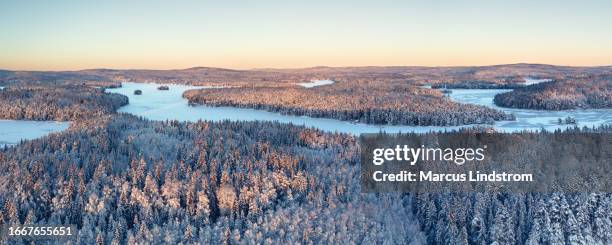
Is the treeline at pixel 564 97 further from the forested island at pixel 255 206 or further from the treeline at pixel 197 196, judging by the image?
the forested island at pixel 255 206

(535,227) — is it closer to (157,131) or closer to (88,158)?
(88,158)

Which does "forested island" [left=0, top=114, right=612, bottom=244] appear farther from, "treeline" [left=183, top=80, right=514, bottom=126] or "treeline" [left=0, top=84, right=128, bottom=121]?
"treeline" [left=0, top=84, right=128, bottom=121]

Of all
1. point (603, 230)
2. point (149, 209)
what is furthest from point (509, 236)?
point (149, 209)

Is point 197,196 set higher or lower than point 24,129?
higher

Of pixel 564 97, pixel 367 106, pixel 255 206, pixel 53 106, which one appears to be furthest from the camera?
pixel 564 97

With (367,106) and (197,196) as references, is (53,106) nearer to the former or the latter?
(367,106)

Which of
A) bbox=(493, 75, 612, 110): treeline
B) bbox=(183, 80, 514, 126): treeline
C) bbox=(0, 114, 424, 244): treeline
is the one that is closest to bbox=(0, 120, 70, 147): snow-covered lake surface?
bbox=(0, 114, 424, 244): treeline

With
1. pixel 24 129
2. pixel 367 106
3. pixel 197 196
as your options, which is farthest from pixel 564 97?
pixel 24 129
